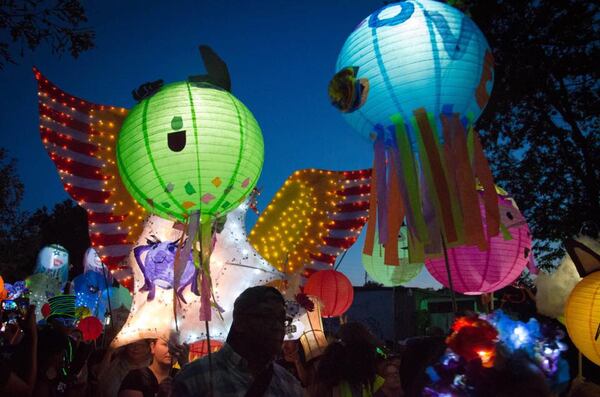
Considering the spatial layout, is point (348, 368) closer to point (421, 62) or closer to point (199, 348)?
point (421, 62)

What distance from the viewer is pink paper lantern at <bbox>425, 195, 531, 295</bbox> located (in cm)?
430

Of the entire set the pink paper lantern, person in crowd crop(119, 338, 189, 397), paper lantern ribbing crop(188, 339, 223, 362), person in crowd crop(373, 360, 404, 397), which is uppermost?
the pink paper lantern

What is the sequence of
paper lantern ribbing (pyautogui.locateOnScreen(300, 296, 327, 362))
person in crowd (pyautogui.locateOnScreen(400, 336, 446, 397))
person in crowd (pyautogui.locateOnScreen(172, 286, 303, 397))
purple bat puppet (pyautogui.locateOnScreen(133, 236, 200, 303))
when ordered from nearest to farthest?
1. person in crowd (pyautogui.locateOnScreen(172, 286, 303, 397))
2. person in crowd (pyautogui.locateOnScreen(400, 336, 446, 397))
3. purple bat puppet (pyautogui.locateOnScreen(133, 236, 200, 303))
4. paper lantern ribbing (pyautogui.locateOnScreen(300, 296, 327, 362))

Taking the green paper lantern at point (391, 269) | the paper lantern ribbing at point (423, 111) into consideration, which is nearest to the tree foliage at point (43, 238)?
the green paper lantern at point (391, 269)

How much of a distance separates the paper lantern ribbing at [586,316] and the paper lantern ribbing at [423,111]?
3.67ft

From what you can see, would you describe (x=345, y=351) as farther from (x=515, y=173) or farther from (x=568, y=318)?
(x=515, y=173)

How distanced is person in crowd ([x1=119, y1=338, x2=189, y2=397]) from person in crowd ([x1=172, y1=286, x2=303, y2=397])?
0.82m

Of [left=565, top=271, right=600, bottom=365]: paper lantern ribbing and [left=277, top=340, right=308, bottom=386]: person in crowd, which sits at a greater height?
[left=565, top=271, right=600, bottom=365]: paper lantern ribbing

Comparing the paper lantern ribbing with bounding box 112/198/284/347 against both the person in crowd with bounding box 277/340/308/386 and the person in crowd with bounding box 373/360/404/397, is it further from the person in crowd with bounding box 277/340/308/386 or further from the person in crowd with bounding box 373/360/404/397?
the person in crowd with bounding box 373/360/404/397

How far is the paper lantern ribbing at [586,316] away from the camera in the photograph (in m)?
3.51

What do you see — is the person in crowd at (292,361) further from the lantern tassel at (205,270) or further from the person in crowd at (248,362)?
the person in crowd at (248,362)

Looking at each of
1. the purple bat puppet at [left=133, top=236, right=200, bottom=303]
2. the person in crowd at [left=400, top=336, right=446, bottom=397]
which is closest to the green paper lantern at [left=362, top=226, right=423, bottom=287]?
the purple bat puppet at [left=133, top=236, right=200, bottom=303]

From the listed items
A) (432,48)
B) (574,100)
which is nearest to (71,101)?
(432,48)

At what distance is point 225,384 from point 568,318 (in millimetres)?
2975
